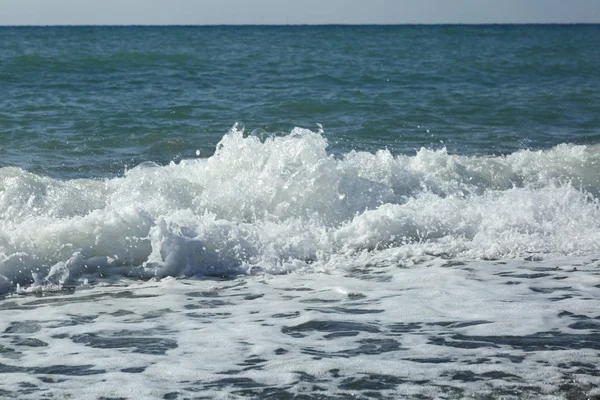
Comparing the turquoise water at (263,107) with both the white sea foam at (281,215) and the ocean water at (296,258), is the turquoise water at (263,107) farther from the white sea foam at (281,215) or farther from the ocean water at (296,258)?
the white sea foam at (281,215)

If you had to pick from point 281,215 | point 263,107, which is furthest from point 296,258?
point 263,107

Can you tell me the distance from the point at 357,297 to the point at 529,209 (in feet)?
8.95

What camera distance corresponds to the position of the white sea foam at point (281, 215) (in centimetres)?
→ 665

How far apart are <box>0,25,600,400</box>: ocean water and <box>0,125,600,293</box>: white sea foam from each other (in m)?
0.02

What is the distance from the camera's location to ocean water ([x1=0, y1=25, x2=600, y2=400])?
439 cm

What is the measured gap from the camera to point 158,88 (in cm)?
1750

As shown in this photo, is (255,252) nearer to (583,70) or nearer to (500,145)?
(500,145)

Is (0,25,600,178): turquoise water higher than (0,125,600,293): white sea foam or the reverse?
higher

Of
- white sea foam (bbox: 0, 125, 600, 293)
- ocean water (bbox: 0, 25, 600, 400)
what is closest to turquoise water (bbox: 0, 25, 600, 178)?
ocean water (bbox: 0, 25, 600, 400)

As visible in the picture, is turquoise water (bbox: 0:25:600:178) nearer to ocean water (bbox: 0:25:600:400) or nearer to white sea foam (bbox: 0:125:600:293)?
ocean water (bbox: 0:25:600:400)

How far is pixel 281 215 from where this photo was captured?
25.9ft

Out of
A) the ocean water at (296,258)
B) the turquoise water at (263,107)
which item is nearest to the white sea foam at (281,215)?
the ocean water at (296,258)

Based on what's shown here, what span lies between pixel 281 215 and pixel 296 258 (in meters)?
1.08

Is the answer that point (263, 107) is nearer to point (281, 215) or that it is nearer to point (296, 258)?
point (281, 215)
